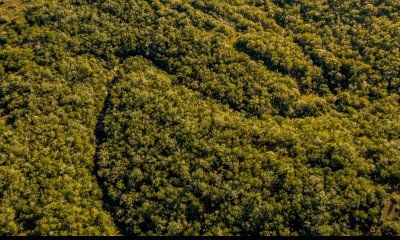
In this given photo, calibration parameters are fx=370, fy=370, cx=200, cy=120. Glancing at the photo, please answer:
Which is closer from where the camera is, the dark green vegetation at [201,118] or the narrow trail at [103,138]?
the dark green vegetation at [201,118]

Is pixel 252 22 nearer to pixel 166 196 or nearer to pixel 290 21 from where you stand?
pixel 290 21

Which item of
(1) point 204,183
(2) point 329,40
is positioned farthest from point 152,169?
(2) point 329,40

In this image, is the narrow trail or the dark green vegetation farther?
the narrow trail

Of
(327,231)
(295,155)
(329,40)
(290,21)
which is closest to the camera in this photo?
(327,231)

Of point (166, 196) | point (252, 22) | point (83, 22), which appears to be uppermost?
point (252, 22)

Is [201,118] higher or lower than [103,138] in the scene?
higher

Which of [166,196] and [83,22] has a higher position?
[83,22]

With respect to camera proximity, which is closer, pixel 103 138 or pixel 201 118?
pixel 201 118

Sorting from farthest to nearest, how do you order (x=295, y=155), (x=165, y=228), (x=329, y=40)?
(x=329, y=40) → (x=295, y=155) → (x=165, y=228)
